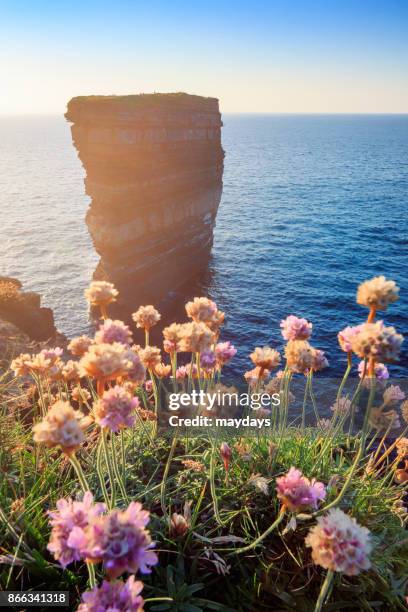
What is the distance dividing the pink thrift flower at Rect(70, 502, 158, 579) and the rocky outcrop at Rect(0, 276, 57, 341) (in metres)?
22.2

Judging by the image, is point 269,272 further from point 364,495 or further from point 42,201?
point 42,201

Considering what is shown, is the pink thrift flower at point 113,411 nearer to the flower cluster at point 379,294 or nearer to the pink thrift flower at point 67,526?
the pink thrift flower at point 67,526

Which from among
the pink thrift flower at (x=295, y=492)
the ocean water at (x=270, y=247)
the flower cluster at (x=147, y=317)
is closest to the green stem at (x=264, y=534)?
the pink thrift flower at (x=295, y=492)

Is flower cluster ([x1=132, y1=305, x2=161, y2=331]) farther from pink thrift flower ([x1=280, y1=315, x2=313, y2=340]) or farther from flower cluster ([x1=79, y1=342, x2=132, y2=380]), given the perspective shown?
flower cluster ([x1=79, y1=342, x2=132, y2=380])

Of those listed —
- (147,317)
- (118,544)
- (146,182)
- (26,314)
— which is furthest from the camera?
(146,182)

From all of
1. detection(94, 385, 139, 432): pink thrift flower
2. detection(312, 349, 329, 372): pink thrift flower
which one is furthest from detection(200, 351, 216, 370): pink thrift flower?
detection(94, 385, 139, 432): pink thrift flower

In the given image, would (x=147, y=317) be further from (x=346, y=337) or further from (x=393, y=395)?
(x=393, y=395)

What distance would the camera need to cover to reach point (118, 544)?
204cm

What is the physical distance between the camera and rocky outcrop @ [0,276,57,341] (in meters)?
23.5

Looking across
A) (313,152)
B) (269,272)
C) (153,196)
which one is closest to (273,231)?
(269,272)

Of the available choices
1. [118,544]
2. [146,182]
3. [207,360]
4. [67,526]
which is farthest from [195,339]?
[146,182]

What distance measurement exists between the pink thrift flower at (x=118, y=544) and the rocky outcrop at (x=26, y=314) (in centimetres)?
2217

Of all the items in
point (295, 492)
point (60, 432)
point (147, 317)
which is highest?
point (60, 432)

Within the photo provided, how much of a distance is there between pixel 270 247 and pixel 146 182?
1935 cm
